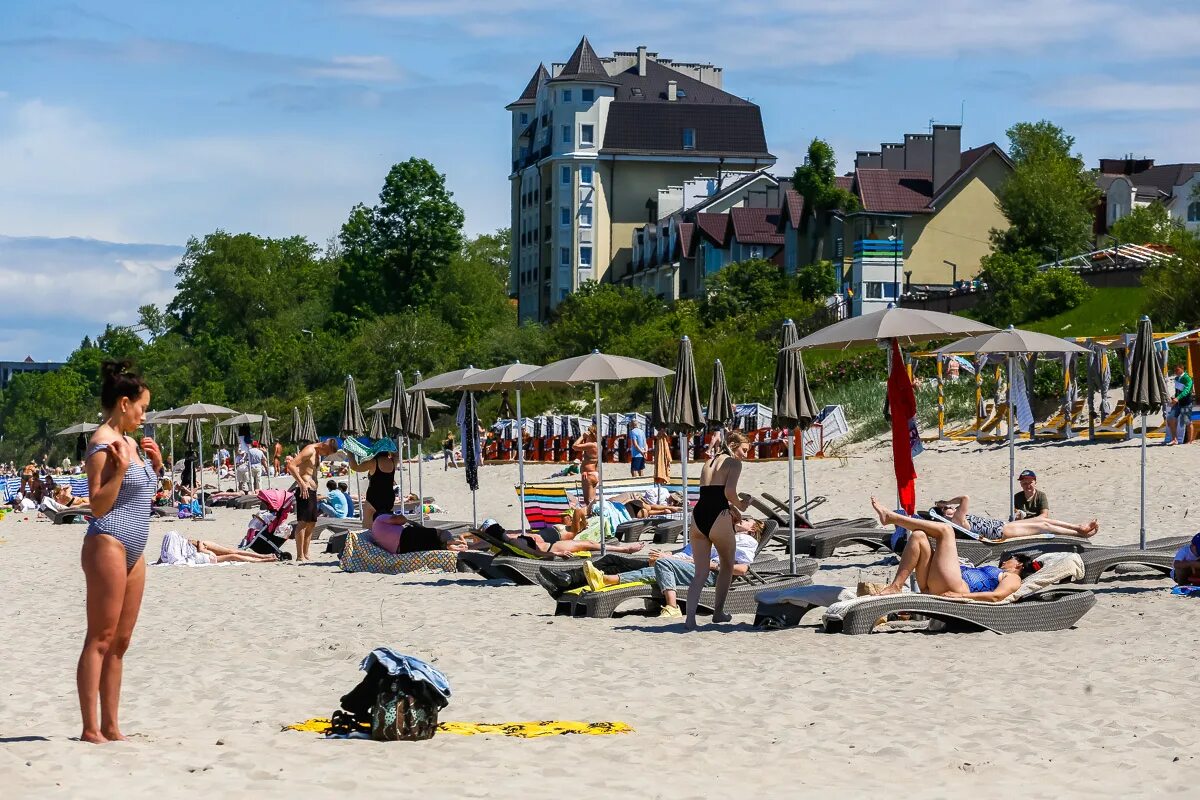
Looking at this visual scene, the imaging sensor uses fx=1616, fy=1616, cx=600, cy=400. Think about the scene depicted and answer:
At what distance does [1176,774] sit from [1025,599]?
484 cm

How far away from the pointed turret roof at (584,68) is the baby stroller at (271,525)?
69600 mm

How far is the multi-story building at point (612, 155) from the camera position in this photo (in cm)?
8681

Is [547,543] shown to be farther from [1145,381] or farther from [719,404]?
[1145,381]

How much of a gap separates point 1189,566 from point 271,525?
10.9m

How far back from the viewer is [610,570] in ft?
49.5

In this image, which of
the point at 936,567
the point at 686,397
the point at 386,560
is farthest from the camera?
the point at 386,560

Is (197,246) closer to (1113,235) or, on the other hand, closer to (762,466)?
(1113,235)

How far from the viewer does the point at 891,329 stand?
44.9ft

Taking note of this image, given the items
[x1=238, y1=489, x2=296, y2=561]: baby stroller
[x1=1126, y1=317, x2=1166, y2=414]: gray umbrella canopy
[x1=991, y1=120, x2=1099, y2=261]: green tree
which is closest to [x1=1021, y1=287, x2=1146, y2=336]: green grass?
[x1=991, y1=120, x2=1099, y2=261]: green tree

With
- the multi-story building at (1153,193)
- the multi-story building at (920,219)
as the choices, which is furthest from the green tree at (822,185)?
the multi-story building at (1153,193)

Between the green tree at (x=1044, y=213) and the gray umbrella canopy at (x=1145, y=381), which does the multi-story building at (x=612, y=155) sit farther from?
the gray umbrella canopy at (x=1145, y=381)

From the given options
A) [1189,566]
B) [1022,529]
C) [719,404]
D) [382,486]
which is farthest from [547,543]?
[1189,566]

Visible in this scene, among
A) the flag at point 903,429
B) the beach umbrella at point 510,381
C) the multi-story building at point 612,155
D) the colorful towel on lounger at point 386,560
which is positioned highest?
the multi-story building at point 612,155

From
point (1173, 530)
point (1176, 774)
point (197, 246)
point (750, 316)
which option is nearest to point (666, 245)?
point (750, 316)
